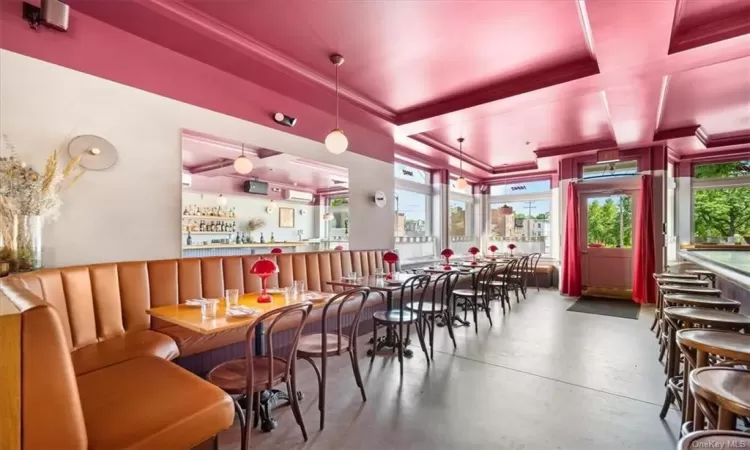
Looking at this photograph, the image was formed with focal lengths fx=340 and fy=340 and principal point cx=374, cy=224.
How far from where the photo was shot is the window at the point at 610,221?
6602 mm

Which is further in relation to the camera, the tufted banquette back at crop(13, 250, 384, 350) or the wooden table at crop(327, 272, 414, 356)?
the wooden table at crop(327, 272, 414, 356)

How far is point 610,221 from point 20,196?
330 inches

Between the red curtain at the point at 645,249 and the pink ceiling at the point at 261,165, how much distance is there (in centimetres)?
537

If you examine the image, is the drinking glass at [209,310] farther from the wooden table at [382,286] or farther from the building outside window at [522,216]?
the building outside window at [522,216]

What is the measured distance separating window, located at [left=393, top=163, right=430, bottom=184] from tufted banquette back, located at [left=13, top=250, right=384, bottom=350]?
144 inches

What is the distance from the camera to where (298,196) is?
5.77m

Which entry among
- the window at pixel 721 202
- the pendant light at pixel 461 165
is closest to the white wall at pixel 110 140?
the pendant light at pixel 461 165

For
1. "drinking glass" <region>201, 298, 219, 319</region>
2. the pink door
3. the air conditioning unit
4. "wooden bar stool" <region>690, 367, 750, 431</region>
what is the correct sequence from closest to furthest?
1. "wooden bar stool" <region>690, 367, 750, 431</region>
2. "drinking glass" <region>201, 298, 219, 319</region>
3. the air conditioning unit
4. the pink door

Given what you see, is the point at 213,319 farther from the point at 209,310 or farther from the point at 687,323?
the point at 687,323

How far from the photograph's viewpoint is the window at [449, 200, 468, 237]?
831 centimetres

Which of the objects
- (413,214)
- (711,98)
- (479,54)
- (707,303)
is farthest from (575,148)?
(707,303)

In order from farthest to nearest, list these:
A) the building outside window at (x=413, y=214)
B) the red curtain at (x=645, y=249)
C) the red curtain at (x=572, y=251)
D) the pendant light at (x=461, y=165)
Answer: the red curtain at (x=572, y=251) < the building outside window at (x=413, y=214) < the pendant light at (x=461, y=165) < the red curtain at (x=645, y=249)

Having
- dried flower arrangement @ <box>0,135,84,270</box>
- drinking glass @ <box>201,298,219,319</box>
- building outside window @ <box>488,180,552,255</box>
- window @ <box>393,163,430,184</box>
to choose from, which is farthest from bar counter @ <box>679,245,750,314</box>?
dried flower arrangement @ <box>0,135,84,270</box>

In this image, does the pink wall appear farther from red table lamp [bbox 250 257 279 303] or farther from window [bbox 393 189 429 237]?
window [bbox 393 189 429 237]
